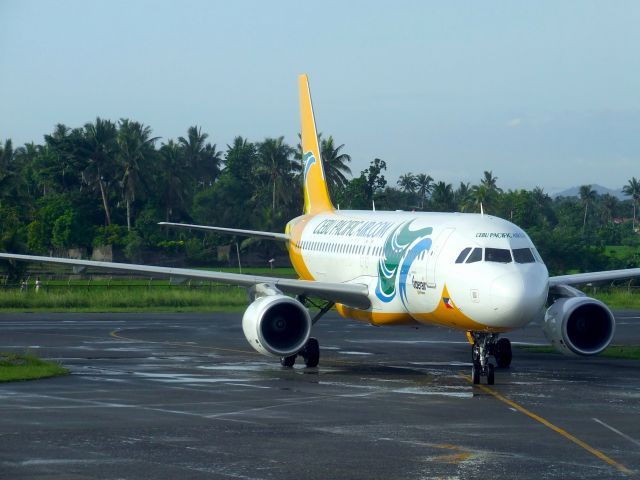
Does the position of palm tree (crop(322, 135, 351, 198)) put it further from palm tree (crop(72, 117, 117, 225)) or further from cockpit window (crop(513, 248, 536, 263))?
cockpit window (crop(513, 248, 536, 263))

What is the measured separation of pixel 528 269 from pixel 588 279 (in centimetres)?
694

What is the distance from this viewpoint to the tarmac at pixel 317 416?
1579cm

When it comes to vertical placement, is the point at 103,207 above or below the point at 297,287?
above

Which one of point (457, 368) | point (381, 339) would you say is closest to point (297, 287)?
point (457, 368)

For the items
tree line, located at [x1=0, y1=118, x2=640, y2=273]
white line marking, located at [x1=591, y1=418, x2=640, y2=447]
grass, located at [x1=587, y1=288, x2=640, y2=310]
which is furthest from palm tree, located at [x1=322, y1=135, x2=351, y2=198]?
white line marking, located at [x1=591, y1=418, x2=640, y2=447]

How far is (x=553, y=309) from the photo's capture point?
29.5 metres

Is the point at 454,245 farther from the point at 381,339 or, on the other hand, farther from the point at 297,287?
the point at 381,339

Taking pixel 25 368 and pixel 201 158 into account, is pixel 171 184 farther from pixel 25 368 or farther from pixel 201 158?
pixel 25 368

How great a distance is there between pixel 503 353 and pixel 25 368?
39.3 feet

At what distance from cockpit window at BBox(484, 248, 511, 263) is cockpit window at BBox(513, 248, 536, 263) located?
0.54ft

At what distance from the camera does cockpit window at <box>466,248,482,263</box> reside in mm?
26234

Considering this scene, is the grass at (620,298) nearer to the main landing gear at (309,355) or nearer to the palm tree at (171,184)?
the main landing gear at (309,355)

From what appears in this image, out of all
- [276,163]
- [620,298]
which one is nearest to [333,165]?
[276,163]

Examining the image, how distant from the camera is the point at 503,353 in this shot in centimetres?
3067
